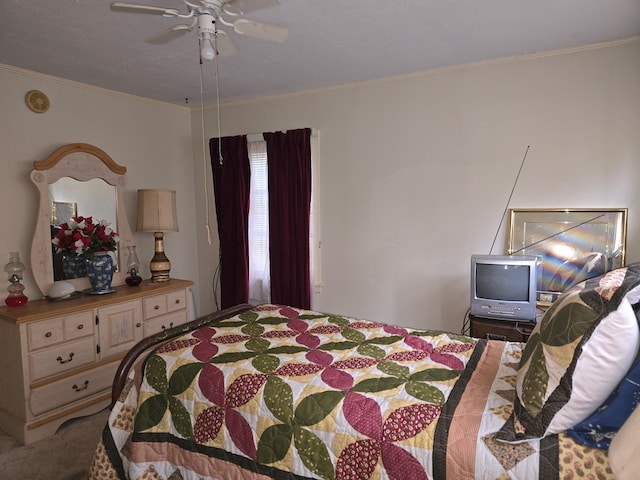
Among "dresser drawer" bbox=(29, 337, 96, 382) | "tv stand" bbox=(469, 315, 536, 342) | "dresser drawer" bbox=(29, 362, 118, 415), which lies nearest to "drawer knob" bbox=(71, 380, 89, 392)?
"dresser drawer" bbox=(29, 362, 118, 415)

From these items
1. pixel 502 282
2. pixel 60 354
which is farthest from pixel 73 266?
pixel 502 282

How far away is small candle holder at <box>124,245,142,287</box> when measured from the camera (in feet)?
11.5

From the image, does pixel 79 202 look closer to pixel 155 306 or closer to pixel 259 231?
pixel 155 306

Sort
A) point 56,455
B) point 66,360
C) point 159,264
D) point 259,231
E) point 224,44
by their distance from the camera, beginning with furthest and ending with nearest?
point 259,231 < point 159,264 < point 66,360 < point 56,455 < point 224,44

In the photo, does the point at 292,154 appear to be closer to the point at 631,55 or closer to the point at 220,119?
the point at 220,119

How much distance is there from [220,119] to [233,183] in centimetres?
71

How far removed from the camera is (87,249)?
3.12m

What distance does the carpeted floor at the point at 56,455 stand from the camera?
2242 mm

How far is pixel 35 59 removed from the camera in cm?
277

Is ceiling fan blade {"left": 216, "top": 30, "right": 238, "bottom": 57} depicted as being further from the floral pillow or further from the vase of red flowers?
the floral pillow

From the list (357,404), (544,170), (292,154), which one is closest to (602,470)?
(357,404)

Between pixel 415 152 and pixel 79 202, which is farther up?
pixel 415 152

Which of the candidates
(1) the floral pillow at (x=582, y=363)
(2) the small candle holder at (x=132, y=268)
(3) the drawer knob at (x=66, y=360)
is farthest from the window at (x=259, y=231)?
(1) the floral pillow at (x=582, y=363)

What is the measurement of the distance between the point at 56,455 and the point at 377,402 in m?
2.15
